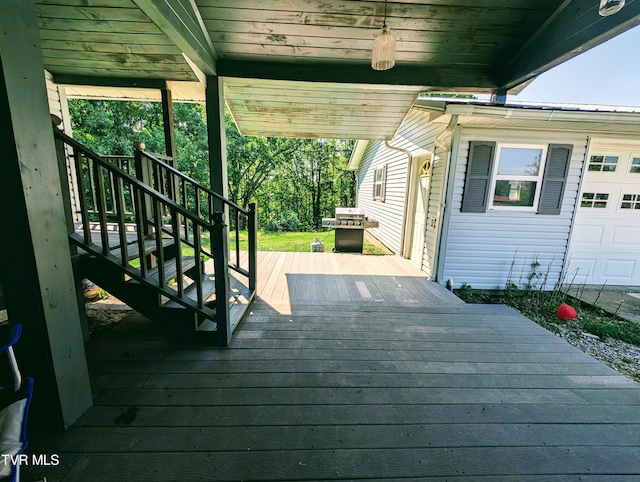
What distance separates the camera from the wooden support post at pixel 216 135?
9.71 ft

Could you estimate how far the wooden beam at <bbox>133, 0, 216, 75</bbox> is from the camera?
1750 millimetres

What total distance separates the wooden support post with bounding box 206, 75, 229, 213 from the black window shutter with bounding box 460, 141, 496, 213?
11.4 feet

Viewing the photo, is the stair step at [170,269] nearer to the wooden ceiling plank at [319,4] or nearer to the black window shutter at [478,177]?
the wooden ceiling plank at [319,4]

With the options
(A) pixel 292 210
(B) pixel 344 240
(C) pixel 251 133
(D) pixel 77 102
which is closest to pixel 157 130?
(D) pixel 77 102

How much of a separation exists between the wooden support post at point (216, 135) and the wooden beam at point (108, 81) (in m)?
1.00


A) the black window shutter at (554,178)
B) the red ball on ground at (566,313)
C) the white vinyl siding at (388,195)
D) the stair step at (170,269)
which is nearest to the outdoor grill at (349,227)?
the white vinyl siding at (388,195)

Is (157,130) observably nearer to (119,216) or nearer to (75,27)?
(75,27)

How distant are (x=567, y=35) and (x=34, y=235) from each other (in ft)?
12.8

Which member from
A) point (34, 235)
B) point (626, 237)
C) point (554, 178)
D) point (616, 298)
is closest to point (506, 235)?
point (554, 178)

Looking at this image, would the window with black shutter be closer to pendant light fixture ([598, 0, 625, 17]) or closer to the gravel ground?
the gravel ground

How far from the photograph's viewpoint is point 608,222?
459 centimetres

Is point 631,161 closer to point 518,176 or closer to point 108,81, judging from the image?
point 518,176

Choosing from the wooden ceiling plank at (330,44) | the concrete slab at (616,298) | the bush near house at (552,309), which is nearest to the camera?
the wooden ceiling plank at (330,44)

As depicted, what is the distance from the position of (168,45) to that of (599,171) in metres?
6.54
